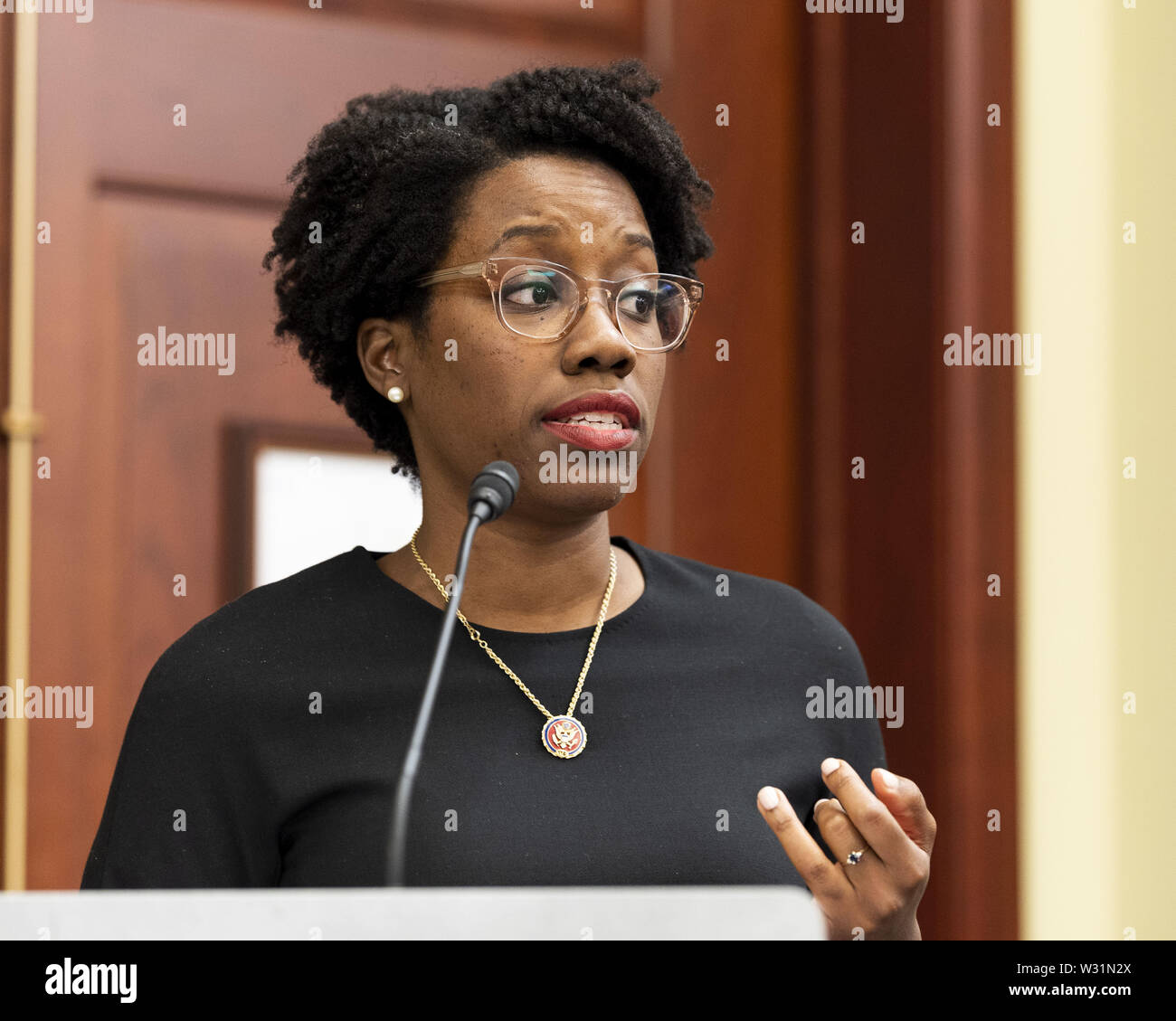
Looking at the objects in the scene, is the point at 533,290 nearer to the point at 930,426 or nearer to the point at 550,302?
the point at 550,302

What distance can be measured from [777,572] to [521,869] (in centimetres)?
110

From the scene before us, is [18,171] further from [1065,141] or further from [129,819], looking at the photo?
[1065,141]

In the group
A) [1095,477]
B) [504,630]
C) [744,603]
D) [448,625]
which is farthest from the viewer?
[1095,477]

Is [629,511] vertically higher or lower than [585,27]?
lower

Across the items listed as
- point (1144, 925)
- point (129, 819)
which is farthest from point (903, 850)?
point (1144, 925)

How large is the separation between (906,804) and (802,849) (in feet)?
0.32

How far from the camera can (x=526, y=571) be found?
155 centimetres

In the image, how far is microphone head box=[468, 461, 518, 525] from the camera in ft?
3.75

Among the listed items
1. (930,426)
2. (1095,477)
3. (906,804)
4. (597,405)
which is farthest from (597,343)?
(1095,477)

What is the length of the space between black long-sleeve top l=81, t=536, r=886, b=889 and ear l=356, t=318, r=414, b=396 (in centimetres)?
19

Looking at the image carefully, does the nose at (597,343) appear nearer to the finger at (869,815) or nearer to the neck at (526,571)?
the neck at (526,571)

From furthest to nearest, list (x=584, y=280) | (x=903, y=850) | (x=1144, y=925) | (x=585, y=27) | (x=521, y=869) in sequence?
(x=585, y=27) → (x=1144, y=925) → (x=584, y=280) → (x=521, y=869) → (x=903, y=850)

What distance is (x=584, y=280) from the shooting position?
1468mm

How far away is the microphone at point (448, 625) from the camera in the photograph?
0.89 meters
